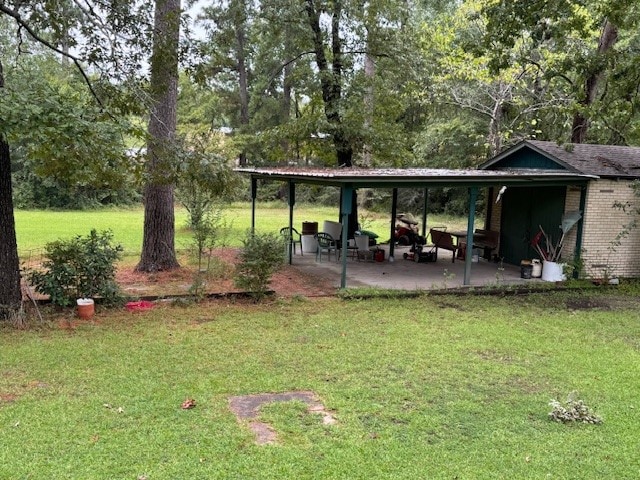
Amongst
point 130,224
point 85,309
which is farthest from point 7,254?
point 130,224

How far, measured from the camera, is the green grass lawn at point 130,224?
1608 centimetres

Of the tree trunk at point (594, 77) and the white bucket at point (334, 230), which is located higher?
the tree trunk at point (594, 77)

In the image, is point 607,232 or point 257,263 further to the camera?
point 607,232

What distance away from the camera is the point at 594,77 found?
14.4 meters

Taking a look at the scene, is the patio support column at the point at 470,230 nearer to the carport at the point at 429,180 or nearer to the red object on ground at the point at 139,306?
the carport at the point at 429,180

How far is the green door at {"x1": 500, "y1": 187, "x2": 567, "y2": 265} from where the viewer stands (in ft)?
40.5

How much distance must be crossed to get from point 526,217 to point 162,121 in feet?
28.6

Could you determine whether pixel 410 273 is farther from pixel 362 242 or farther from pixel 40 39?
pixel 40 39

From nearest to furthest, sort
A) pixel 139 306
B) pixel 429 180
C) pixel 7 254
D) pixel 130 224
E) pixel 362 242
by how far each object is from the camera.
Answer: pixel 7 254 < pixel 139 306 < pixel 429 180 < pixel 362 242 < pixel 130 224

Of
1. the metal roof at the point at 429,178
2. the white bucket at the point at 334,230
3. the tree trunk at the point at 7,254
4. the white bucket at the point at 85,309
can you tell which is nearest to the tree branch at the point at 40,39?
the tree trunk at the point at 7,254

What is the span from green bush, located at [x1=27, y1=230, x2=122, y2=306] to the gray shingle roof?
9.27 meters

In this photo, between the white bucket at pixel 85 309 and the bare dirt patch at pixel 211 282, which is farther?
the bare dirt patch at pixel 211 282

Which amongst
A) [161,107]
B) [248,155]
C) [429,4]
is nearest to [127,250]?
[161,107]

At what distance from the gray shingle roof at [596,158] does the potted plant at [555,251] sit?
1.03 meters
